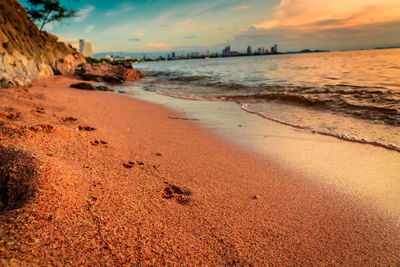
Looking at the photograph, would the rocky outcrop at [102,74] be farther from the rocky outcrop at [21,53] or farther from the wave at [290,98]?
the wave at [290,98]

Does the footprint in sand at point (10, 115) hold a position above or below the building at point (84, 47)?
below

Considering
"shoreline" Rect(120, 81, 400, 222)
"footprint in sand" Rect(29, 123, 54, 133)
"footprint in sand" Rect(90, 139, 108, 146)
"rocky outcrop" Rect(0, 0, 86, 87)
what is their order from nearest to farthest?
"shoreline" Rect(120, 81, 400, 222), "footprint in sand" Rect(29, 123, 54, 133), "footprint in sand" Rect(90, 139, 108, 146), "rocky outcrop" Rect(0, 0, 86, 87)

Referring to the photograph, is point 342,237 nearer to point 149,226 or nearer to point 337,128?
point 149,226

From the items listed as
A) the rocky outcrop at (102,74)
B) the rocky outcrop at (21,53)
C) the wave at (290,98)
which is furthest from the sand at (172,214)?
the rocky outcrop at (102,74)

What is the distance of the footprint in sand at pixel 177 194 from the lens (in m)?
1.86

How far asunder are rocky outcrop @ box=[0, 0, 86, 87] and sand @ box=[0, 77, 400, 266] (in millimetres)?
6043

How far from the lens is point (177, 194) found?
1945mm

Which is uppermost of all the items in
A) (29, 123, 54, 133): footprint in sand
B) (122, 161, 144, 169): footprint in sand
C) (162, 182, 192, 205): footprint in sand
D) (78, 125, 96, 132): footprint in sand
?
(29, 123, 54, 133): footprint in sand

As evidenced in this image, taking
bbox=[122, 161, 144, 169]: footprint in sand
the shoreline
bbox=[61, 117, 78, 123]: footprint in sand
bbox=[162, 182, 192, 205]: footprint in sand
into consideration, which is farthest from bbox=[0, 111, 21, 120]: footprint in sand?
the shoreline

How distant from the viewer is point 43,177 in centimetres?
150

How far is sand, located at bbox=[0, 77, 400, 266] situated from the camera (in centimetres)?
117

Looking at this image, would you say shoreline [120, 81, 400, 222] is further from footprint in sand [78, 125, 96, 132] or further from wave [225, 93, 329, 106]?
wave [225, 93, 329, 106]

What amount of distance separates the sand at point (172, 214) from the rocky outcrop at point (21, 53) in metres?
6.04

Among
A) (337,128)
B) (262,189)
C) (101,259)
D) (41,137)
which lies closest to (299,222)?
(262,189)
